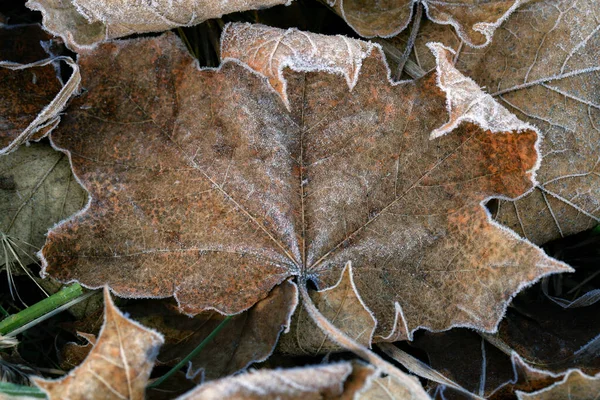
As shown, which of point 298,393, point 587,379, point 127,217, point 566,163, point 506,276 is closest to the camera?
point 298,393

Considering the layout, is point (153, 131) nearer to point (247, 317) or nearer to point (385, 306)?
point (247, 317)

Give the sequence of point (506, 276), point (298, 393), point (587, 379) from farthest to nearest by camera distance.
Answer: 1. point (506, 276)
2. point (587, 379)
3. point (298, 393)

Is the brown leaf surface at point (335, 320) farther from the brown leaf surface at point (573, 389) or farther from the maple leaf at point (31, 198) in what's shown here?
the maple leaf at point (31, 198)

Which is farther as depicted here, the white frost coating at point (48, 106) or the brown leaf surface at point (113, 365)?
the white frost coating at point (48, 106)

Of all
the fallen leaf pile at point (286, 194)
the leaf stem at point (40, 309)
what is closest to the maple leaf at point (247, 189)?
the fallen leaf pile at point (286, 194)

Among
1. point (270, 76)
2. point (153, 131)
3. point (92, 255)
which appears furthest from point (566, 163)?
point (92, 255)

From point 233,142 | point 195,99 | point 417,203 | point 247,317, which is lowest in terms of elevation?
point 247,317

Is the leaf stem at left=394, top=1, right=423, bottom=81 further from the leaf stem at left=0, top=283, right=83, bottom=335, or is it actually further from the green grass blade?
the green grass blade

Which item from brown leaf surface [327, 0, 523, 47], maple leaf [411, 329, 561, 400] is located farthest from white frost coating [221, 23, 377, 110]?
maple leaf [411, 329, 561, 400]
